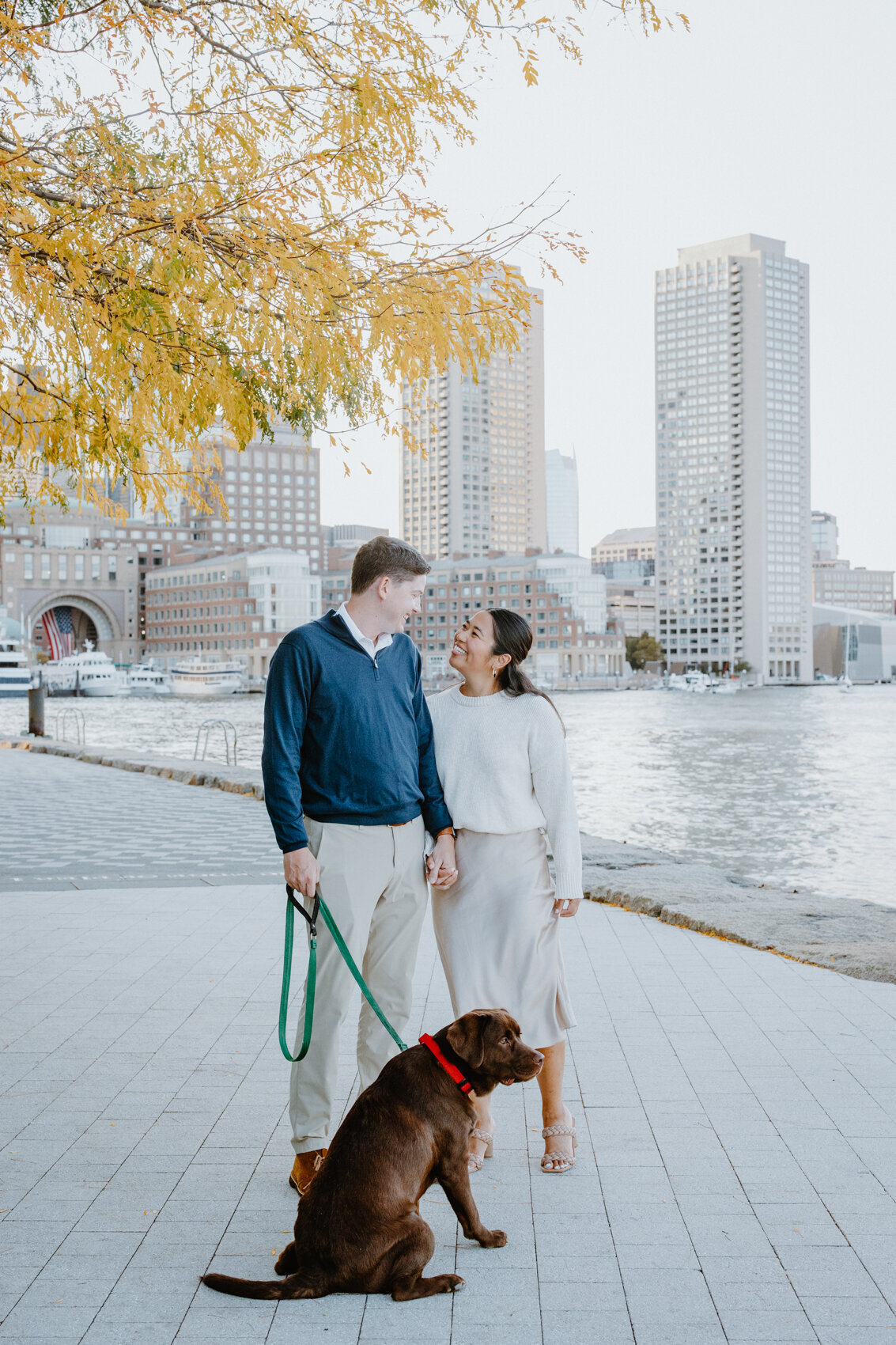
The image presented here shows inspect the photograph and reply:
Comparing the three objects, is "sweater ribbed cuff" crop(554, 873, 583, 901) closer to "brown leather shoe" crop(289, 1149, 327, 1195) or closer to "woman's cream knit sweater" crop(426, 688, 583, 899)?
"woman's cream knit sweater" crop(426, 688, 583, 899)

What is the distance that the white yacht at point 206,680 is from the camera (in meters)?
118

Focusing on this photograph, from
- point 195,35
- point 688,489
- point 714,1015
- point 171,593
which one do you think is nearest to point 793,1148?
point 714,1015

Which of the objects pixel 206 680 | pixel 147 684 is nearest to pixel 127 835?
pixel 206 680

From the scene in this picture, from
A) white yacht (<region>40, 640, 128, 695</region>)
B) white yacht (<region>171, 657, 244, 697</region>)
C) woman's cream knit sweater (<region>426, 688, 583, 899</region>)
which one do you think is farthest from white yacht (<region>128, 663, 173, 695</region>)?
woman's cream knit sweater (<region>426, 688, 583, 899</region>)

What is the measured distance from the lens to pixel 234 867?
9.66 metres

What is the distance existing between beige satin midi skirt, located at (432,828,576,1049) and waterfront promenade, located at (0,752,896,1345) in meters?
0.50

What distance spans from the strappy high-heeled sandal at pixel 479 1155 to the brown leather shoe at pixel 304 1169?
1.60 ft

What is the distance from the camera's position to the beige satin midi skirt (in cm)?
387

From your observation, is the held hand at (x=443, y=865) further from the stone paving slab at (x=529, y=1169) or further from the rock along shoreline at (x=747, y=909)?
the rock along shoreline at (x=747, y=909)

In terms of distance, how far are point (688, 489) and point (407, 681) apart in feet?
639

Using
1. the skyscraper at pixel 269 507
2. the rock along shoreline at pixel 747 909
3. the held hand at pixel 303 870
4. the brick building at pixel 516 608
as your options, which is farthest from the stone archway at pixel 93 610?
the held hand at pixel 303 870

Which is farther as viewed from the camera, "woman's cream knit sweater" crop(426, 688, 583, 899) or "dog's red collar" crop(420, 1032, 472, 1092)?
"woman's cream knit sweater" crop(426, 688, 583, 899)

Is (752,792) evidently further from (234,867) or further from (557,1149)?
(557,1149)

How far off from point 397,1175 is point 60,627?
168 m
